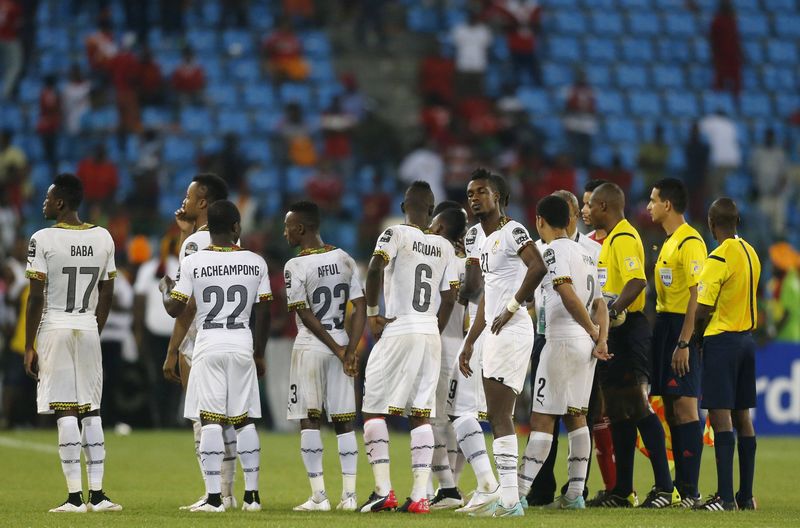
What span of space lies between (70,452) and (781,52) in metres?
22.5

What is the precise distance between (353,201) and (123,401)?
5.88 meters

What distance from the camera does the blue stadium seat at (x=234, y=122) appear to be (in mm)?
24844

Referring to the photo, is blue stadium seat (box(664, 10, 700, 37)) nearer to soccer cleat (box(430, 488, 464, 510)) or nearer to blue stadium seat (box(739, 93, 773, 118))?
blue stadium seat (box(739, 93, 773, 118))

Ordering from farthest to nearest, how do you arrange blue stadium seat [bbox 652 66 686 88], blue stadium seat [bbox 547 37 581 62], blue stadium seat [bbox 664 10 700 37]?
blue stadium seat [bbox 664 10 700 37]
blue stadium seat [bbox 652 66 686 88]
blue stadium seat [bbox 547 37 581 62]

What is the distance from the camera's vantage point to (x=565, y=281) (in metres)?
10.1

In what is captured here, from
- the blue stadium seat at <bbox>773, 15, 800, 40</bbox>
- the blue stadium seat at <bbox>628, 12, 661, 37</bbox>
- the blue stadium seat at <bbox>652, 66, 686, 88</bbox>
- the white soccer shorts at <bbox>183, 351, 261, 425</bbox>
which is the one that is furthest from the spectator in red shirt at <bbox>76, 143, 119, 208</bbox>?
the blue stadium seat at <bbox>773, 15, 800, 40</bbox>

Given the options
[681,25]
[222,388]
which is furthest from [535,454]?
[681,25]

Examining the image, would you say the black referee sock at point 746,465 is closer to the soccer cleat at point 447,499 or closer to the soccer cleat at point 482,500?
the soccer cleat at point 482,500

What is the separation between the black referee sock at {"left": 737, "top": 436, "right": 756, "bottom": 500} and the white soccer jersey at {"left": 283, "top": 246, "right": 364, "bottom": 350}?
3.15 metres

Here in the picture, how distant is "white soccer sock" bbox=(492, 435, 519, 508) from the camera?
9602mm

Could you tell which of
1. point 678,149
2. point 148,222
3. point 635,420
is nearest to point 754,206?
point 678,149

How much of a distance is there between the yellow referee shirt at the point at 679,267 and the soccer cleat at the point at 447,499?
2267 mm

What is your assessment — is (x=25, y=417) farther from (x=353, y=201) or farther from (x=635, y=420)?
(x=635, y=420)

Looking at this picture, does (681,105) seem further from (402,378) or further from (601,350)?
(402,378)
